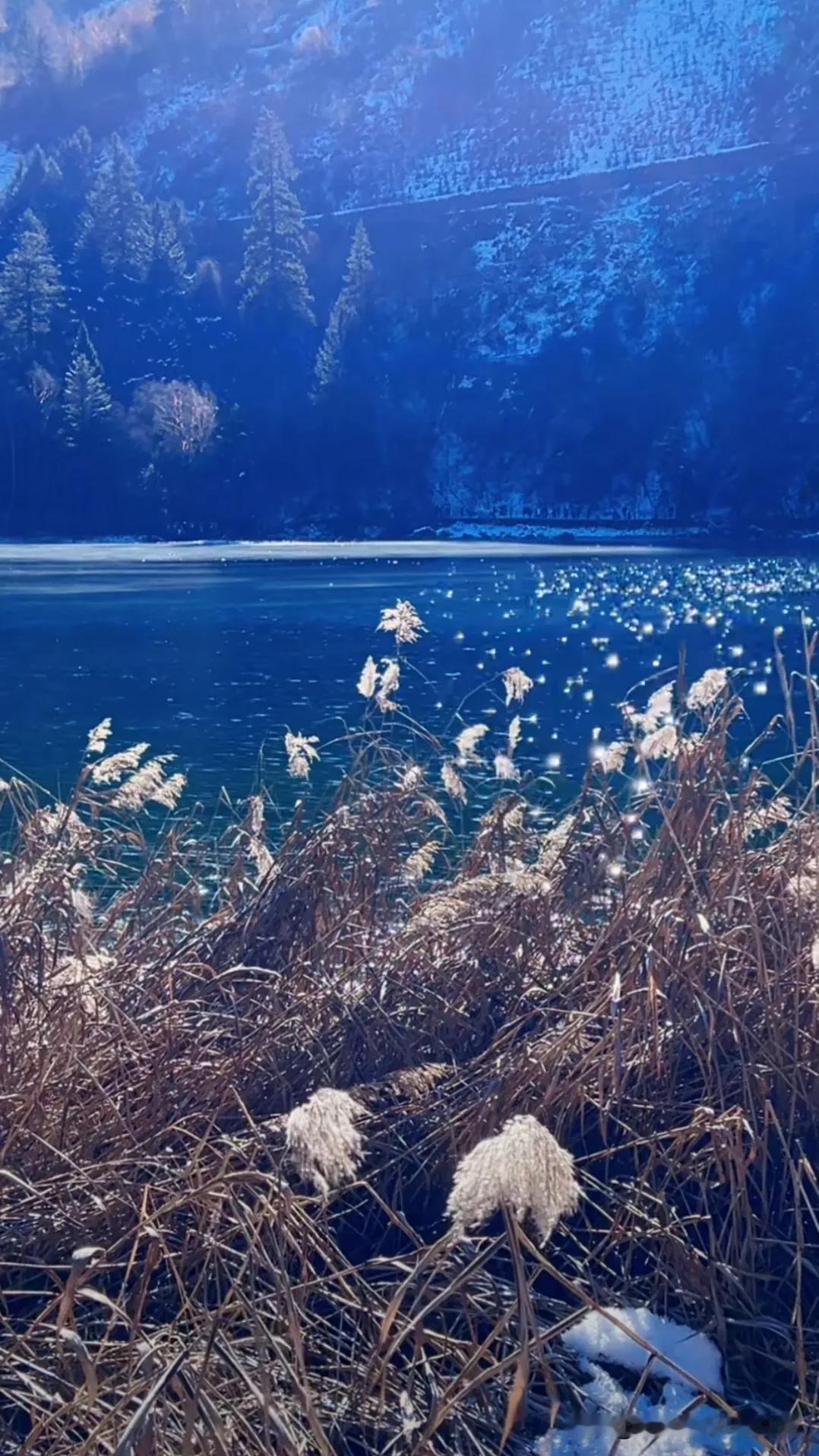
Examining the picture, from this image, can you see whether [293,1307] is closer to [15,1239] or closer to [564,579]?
[15,1239]

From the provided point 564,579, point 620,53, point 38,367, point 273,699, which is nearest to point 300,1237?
point 273,699

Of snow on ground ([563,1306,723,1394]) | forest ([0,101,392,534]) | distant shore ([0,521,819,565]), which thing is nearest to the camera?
snow on ground ([563,1306,723,1394])

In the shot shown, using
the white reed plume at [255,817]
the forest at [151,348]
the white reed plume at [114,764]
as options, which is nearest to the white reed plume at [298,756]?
the white reed plume at [255,817]

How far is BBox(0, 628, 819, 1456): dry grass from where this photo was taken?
2.56 meters

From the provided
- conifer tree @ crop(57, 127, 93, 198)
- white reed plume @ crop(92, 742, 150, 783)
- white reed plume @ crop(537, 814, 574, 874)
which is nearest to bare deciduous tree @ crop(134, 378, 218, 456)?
conifer tree @ crop(57, 127, 93, 198)

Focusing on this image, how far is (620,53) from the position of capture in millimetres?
123875

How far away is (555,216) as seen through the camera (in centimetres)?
10381

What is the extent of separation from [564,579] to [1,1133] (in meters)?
31.0

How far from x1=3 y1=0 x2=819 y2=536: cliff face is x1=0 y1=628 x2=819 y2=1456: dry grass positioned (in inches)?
2633

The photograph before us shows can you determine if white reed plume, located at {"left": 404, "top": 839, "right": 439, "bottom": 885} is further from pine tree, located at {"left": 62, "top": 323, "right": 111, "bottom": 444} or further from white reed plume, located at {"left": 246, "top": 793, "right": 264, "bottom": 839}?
pine tree, located at {"left": 62, "top": 323, "right": 111, "bottom": 444}

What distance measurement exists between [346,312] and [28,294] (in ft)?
58.5

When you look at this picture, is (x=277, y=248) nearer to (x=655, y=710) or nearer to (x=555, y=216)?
(x=555, y=216)

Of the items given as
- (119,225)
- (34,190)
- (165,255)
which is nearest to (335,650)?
(165,255)

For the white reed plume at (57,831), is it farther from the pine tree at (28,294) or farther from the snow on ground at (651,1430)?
the pine tree at (28,294)
